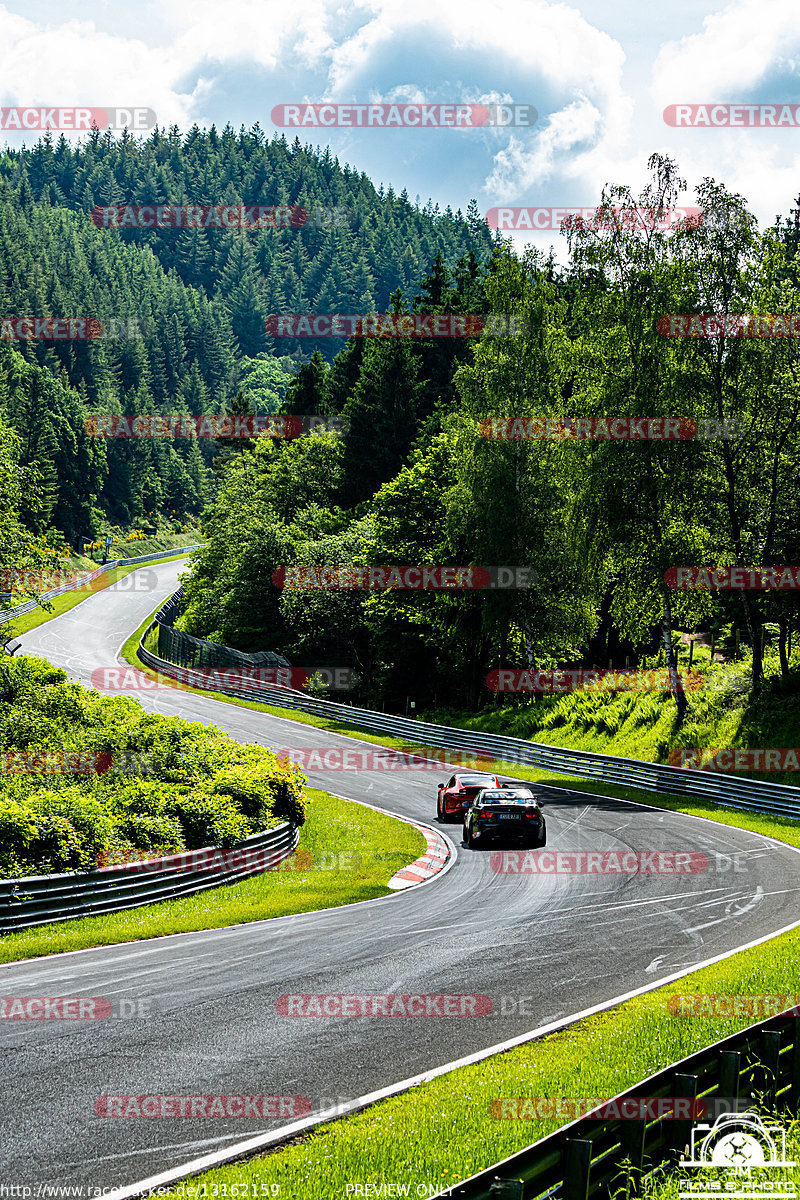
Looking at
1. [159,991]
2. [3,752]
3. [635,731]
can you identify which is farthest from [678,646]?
[159,991]

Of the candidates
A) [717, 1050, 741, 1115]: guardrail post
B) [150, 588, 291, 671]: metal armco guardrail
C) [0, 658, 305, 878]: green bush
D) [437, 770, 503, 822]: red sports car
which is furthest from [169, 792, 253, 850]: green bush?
[150, 588, 291, 671]: metal armco guardrail

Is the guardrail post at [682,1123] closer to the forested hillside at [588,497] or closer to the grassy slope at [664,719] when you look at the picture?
the grassy slope at [664,719]

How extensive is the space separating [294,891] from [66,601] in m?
71.5

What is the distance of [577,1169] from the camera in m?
5.56

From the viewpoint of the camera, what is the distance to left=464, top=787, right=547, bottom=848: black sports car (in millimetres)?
21453

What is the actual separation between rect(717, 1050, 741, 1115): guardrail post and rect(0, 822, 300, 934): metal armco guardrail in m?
11.2

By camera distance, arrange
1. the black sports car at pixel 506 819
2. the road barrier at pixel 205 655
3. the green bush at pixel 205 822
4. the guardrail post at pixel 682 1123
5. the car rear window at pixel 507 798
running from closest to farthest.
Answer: the guardrail post at pixel 682 1123
the green bush at pixel 205 822
the black sports car at pixel 506 819
the car rear window at pixel 507 798
the road barrier at pixel 205 655

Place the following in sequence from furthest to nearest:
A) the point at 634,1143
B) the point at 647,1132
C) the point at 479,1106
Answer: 1. the point at 479,1106
2. the point at 647,1132
3. the point at 634,1143

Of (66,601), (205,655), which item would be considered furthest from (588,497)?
(66,601)

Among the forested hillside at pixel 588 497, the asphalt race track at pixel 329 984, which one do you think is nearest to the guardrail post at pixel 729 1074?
the asphalt race track at pixel 329 984

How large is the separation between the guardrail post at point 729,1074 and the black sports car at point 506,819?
1452 cm

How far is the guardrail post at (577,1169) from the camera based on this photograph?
5543 mm

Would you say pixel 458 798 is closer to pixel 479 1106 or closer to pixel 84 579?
pixel 479 1106

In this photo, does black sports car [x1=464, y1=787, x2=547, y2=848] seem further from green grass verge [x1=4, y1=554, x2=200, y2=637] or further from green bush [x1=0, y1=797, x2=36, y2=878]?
green grass verge [x1=4, y1=554, x2=200, y2=637]
